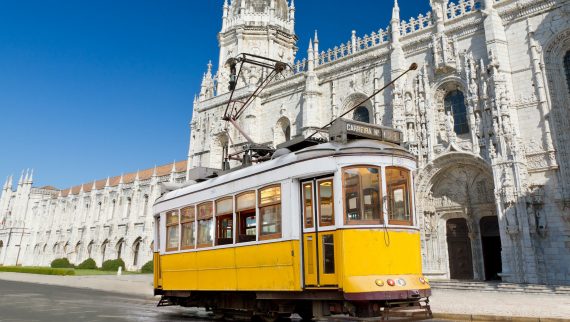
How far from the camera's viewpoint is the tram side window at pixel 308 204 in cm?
778

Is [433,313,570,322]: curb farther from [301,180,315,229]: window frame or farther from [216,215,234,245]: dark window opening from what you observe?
[216,215,234,245]: dark window opening

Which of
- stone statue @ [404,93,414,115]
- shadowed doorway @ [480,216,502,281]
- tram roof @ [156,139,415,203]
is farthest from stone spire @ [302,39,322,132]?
tram roof @ [156,139,415,203]

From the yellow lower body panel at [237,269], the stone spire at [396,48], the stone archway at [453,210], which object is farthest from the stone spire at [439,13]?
the yellow lower body panel at [237,269]

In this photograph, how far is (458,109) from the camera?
875 inches

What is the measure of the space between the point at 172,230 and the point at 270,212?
423cm

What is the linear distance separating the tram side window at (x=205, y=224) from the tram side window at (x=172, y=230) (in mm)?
1194

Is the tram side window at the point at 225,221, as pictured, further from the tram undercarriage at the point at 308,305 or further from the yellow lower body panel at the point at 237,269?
the tram undercarriage at the point at 308,305

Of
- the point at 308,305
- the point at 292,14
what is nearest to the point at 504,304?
the point at 308,305

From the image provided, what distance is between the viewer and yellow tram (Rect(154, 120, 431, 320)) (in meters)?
7.29

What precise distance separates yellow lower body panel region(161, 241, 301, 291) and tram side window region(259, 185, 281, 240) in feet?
0.79

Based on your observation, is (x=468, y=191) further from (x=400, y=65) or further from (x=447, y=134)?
(x=400, y=65)

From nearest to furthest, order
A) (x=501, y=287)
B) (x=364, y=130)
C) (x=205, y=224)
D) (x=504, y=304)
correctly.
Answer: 1. (x=364, y=130)
2. (x=205, y=224)
3. (x=504, y=304)
4. (x=501, y=287)

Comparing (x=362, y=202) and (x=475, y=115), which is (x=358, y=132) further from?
(x=475, y=115)

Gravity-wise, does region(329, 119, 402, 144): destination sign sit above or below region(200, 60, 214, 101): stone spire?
below
